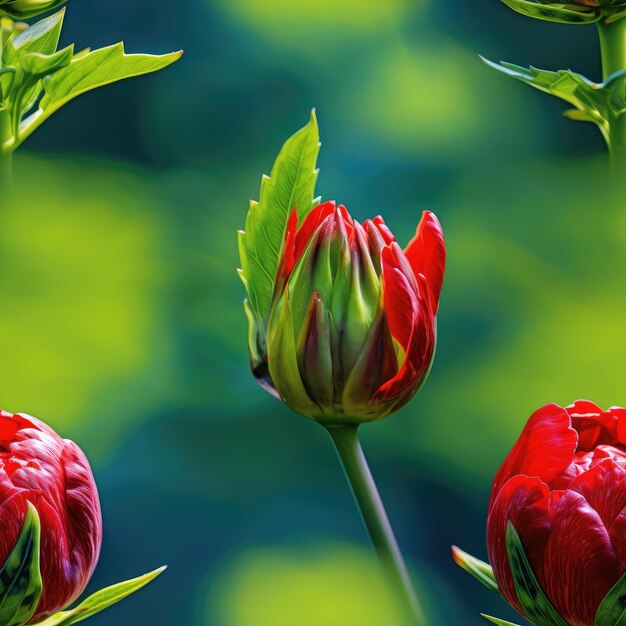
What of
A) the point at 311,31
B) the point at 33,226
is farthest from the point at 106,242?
the point at 311,31

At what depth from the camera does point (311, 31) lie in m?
0.52

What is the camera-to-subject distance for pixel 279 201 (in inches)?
12.4

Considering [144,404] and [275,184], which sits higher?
[275,184]

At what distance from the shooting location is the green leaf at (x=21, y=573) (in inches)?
9.8

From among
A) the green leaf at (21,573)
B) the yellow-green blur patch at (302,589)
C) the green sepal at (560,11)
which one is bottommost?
the yellow-green blur patch at (302,589)

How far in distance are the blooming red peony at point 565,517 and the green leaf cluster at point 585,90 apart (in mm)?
119

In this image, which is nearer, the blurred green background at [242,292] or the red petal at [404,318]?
the red petal at [404,318]

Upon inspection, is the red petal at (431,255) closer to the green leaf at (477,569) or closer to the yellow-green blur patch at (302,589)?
the green leaf at (477,569)

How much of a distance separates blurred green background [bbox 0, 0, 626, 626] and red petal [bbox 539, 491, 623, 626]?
17 cm

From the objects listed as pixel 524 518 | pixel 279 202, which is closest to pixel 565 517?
pixel 524 518

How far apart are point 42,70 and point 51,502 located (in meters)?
0.14

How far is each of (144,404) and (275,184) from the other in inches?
6.9

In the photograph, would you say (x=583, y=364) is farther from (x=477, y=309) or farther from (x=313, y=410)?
(x=313, y=410)

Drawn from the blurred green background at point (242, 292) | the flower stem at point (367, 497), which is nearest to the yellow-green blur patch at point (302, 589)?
the blurred green background at point (242, 292)
